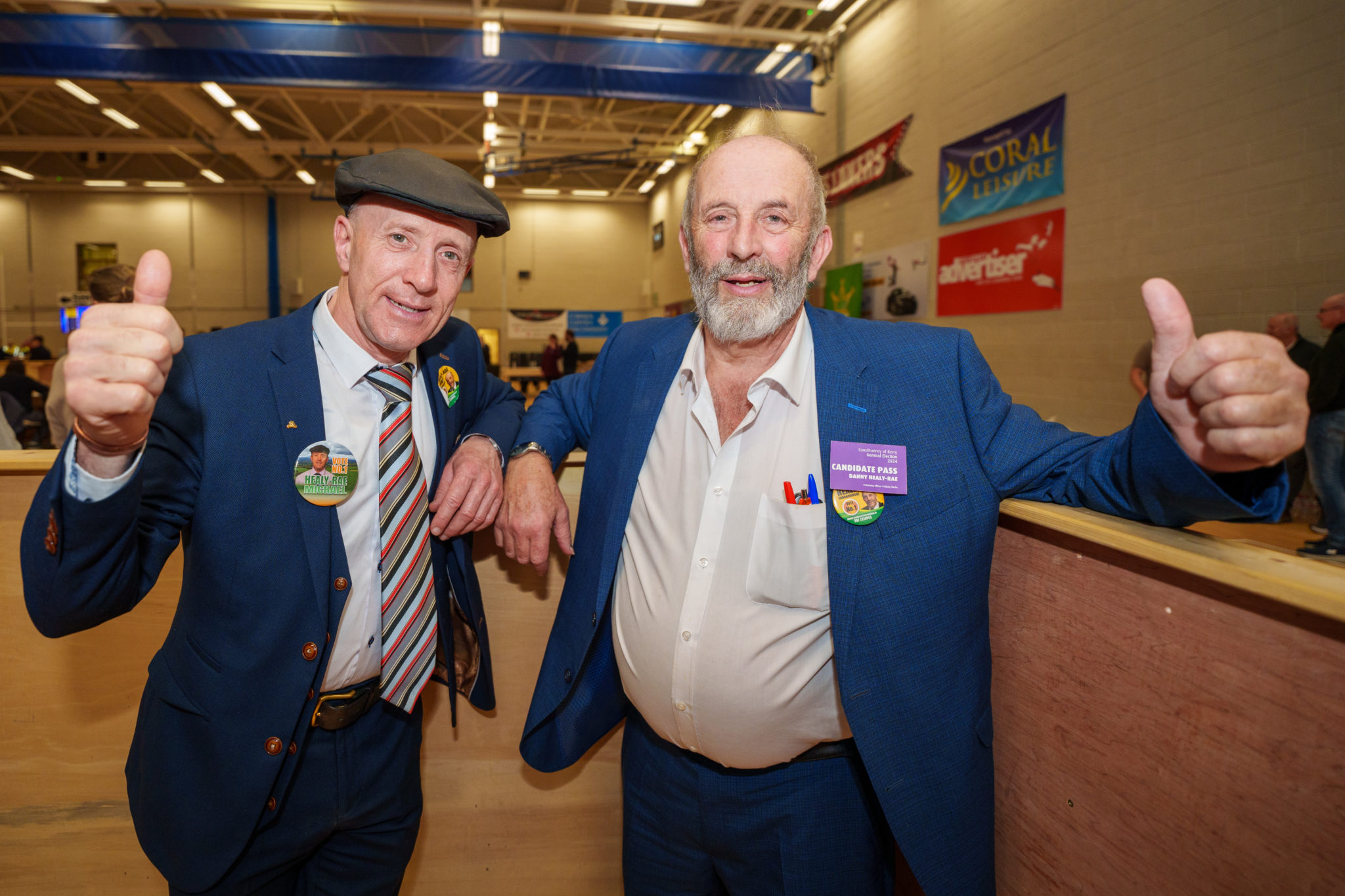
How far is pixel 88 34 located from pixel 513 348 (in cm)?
1134

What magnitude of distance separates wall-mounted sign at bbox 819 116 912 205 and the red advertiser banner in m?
1.44

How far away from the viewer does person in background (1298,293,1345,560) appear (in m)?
4.06

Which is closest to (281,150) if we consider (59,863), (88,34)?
(88,34)

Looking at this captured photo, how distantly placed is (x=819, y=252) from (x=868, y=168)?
7.75 meters

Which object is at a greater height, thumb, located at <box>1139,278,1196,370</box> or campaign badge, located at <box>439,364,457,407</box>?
thumb, located at <box>1139,278,1196,370</box>

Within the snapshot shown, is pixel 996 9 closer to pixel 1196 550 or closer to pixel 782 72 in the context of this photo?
pixel 782 72

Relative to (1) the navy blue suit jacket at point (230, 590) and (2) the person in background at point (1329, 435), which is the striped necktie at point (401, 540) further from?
(2) the person in background at point (1329, 435)

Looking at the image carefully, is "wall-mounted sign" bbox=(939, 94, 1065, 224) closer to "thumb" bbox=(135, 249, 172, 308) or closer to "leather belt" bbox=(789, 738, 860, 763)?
"leather belt" bbox=(789, 738, 860, 763)

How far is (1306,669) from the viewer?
86cm

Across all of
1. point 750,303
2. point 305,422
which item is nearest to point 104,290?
point 305,422

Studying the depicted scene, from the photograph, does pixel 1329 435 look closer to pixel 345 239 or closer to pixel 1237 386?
pixel 1237 386

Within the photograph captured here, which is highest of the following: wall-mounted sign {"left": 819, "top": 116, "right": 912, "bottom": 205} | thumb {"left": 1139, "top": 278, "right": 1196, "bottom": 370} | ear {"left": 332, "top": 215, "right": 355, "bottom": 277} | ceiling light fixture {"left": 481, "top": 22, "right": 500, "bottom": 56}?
ceiling light fixture {"left": 481, "top": 22, "right": 500, "bottom": 56}

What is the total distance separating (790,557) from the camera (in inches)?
52.5

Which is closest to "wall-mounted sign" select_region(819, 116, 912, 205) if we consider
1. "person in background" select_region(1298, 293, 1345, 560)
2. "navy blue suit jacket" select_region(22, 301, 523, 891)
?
"person in background" select_region(1298, 293, 1345, 560)
